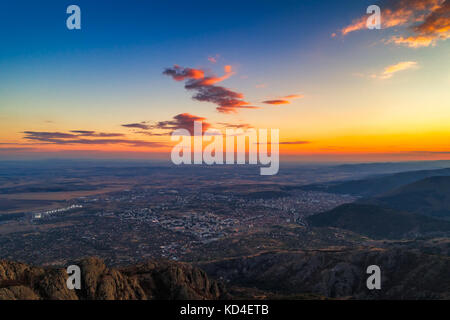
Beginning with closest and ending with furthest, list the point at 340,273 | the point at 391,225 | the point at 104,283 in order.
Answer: the point at 104,283 → the point at 340,273 → the point at 391,225

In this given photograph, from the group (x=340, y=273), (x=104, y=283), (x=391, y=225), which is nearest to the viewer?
(x=104, y=283)

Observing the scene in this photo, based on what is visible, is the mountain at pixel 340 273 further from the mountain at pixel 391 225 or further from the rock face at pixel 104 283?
the mountain at pixel 391 225

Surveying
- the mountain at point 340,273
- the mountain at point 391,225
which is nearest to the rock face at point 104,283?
the mountain at point 340,273

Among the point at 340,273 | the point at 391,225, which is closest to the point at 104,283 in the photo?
the point at 340,273

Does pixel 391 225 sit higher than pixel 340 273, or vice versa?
pixel 340 273

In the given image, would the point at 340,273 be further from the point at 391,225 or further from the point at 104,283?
the point at 391,225

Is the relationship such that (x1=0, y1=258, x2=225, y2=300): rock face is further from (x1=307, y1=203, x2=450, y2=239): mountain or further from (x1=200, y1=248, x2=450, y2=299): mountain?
(x1=307, y1=203, x2=450, y2=239): mountain

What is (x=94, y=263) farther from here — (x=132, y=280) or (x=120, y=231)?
(x=120, y=231)

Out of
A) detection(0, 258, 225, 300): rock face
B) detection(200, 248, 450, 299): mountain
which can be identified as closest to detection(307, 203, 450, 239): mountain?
detection(200, 248, 450, 299): mountain
